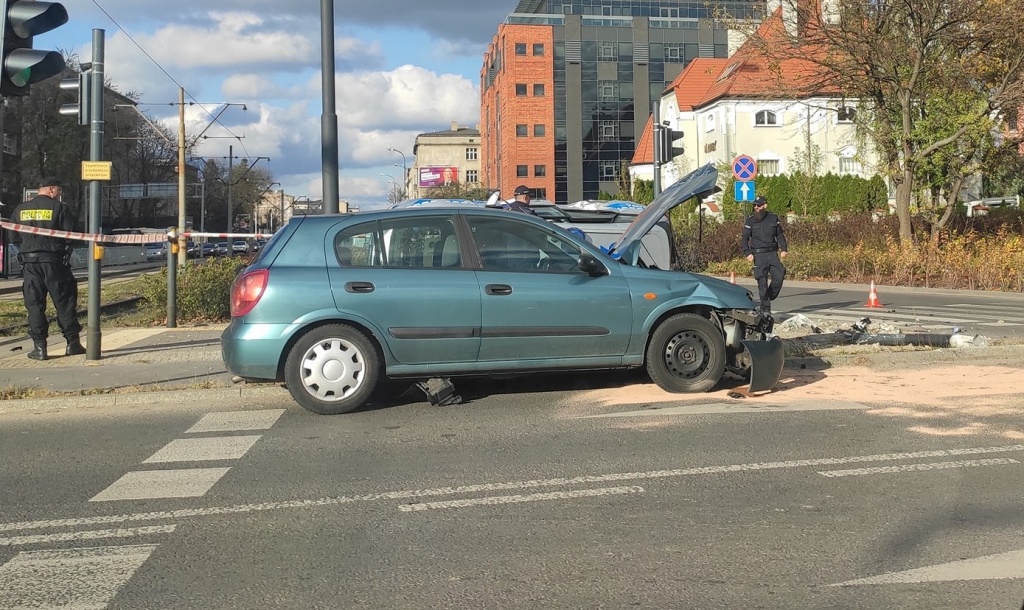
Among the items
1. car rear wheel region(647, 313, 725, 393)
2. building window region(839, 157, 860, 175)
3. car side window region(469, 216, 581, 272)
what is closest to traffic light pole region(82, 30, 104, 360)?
car side window region(469, 216, 581, 272)

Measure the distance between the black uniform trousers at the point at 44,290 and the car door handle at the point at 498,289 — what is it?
5.41m

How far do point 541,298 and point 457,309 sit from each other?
0.68m

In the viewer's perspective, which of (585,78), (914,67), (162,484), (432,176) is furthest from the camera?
(432,176)

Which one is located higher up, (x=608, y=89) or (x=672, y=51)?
(x=672, y=51)

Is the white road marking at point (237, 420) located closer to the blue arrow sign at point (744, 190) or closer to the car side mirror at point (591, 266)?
the car side mirror at point (591, 266)

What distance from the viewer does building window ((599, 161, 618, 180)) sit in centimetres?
9156

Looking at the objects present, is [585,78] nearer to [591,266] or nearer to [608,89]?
[608,89]

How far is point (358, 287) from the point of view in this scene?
25.9 feet

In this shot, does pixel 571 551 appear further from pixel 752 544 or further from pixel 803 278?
pixel 803 278

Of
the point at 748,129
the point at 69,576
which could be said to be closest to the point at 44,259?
the point at 69,576

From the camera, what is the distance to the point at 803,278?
28891mm

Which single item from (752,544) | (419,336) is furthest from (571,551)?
(419,336)

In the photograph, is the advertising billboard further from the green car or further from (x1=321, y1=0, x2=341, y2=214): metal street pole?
the green car

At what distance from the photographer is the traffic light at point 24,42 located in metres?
7.45
